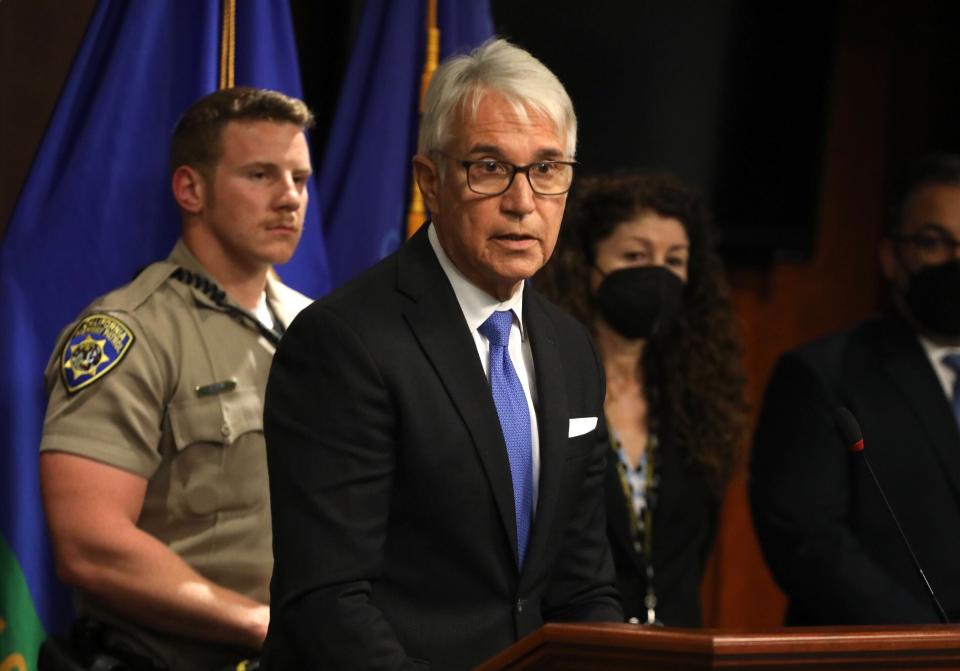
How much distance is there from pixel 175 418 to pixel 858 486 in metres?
1.61

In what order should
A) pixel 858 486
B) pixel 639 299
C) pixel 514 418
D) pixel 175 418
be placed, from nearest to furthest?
pixel 514 418 → pixel 175 418 → pixel 858 486 → pixel 639 299

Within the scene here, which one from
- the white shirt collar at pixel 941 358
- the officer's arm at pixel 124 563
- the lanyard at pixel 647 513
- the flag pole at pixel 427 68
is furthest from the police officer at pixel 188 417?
the white shirt collar at pixel 941 358

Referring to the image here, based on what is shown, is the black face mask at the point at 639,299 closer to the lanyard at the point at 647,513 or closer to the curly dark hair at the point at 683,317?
the curly dark hair at the point at 683,317

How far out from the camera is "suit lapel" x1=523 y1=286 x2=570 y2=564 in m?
2.22

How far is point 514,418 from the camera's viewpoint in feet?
7.34

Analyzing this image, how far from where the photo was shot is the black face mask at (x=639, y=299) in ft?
11.6

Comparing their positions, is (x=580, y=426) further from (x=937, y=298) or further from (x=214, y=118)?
(x=937, y=298)

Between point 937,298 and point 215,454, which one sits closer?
point 215,454

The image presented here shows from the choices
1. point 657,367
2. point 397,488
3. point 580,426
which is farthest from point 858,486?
point 397,488

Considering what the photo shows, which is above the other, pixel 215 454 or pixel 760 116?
pixel 760 116

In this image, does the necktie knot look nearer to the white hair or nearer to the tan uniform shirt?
the white hair

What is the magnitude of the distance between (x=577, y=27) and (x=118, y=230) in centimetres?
200

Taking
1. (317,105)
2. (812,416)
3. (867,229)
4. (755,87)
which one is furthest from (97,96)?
(867,229)

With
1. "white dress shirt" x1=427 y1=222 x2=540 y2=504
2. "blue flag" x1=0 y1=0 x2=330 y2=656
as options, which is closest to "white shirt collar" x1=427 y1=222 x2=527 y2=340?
"white dress shirt" x1=427 y1=222 x2=540 y2=504
